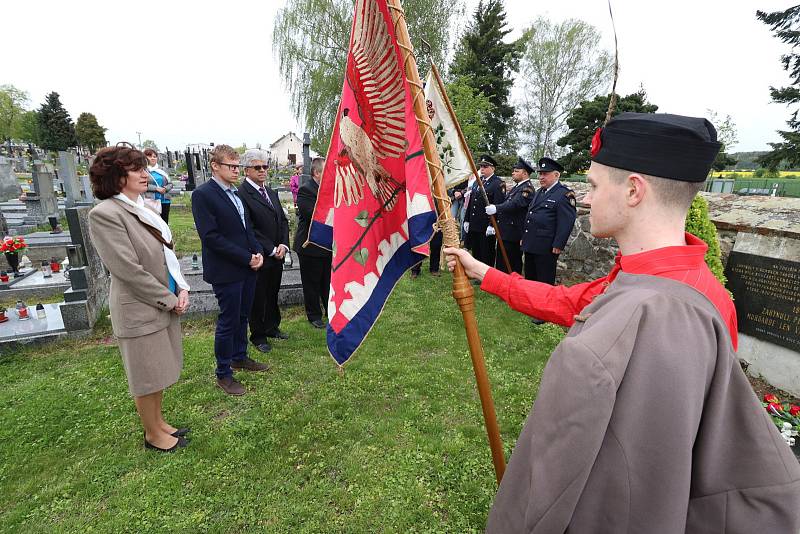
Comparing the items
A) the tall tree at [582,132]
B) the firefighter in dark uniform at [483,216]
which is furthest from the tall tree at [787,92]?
the firefighter in dark uniform at [483,216]

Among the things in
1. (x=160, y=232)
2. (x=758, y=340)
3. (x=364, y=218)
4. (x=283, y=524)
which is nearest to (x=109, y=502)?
(x=283, y=524)

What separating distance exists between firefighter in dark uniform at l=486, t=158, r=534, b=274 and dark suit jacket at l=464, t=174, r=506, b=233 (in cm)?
69

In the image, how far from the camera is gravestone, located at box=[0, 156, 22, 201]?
1384 cm

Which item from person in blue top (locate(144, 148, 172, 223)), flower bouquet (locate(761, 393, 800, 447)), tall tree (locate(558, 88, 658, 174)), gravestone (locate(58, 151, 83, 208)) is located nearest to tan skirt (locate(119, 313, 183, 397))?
flower bouquet (locate(761, 393, 800, 447))

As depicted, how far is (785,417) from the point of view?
3293 mm

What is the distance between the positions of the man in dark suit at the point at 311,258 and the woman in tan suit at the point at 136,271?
2.32m

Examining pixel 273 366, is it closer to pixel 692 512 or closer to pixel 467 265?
pixel 467 265

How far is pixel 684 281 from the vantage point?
3.40ft

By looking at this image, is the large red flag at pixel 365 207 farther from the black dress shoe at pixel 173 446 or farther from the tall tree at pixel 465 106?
the tall tree at pixel 465 106

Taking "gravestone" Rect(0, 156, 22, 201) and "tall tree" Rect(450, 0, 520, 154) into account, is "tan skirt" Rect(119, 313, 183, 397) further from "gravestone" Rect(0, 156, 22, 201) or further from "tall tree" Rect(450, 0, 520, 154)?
"tall tree" Rect(450, 0, 520, 154)

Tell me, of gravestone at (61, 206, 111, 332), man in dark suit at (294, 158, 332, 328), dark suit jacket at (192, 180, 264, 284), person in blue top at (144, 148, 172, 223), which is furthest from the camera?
person in blue top at (144, 148, 172, 223)

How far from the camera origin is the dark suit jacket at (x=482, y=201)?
753 centimetres

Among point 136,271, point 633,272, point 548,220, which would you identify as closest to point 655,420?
point 633,272

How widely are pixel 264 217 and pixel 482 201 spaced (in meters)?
4.59
